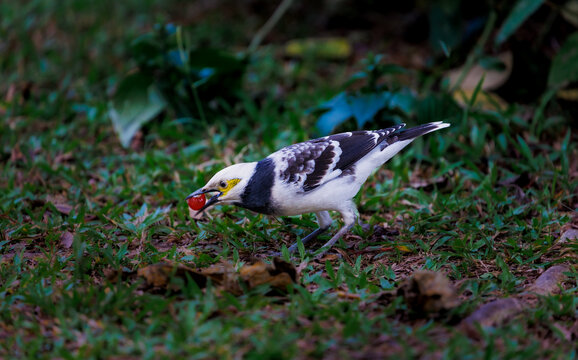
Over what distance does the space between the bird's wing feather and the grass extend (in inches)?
23.0

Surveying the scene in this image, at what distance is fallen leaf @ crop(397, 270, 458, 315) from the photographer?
333 cm

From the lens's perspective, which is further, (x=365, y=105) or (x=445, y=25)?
(x=445, y=25)

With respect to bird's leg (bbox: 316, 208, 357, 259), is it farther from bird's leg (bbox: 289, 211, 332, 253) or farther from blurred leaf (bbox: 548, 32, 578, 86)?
blurred leaf (bbox: 548, 32, 578, 86)

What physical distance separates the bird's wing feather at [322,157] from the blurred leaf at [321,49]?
4027 mm

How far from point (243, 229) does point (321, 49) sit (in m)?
4.43

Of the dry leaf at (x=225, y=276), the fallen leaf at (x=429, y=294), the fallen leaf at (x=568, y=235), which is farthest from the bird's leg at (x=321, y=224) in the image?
the fallen leaf at (x=568, y=235)

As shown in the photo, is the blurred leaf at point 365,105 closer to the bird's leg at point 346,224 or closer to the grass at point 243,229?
the grass at point 243,229

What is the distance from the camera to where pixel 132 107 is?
259 inches

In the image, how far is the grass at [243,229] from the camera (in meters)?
3.20

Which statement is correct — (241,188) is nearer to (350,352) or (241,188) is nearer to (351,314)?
(351,314)

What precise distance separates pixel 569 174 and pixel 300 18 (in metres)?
5.14

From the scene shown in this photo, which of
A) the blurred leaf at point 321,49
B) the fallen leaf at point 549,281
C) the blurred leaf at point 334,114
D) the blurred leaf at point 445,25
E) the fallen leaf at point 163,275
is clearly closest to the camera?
the fallen leaf at point 163,275

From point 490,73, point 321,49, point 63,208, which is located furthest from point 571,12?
point 63,208

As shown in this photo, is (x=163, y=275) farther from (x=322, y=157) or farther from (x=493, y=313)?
(x=493, y=313)
